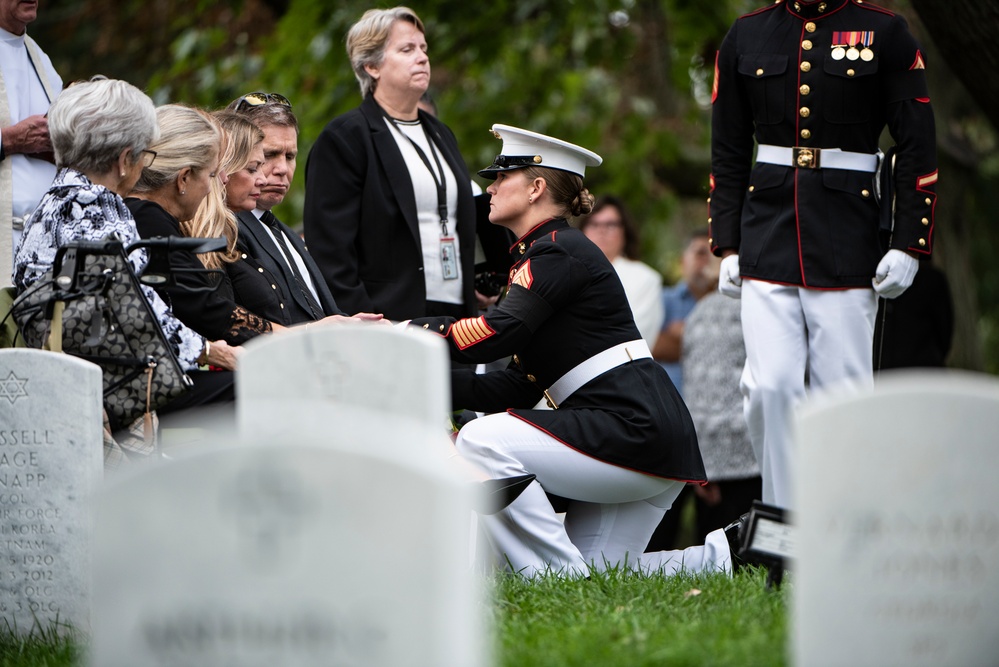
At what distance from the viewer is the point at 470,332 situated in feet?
17.1

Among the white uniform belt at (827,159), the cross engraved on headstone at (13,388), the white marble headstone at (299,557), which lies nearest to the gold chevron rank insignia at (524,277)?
the white uniform belt at (827,159)

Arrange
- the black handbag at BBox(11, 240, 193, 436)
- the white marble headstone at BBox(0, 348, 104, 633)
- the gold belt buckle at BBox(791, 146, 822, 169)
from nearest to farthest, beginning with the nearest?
the white marble headstone at BBox(0, 348, 104, 633), the black handbag at BBox(11, 240, 193, 436), the gold belt buckle at BBox(791, 146, 822, 169)

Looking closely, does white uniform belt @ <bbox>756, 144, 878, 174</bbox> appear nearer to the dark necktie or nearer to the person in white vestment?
the dark necktie

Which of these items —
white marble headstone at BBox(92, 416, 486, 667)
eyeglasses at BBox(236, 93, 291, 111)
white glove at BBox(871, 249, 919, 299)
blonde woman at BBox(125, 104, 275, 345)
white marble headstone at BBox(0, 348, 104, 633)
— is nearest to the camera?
white marble headstone at BBox(92, 416, 486, 667)

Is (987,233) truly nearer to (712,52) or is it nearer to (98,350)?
(712,52)

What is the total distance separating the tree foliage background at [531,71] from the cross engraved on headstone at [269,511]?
7.41 m

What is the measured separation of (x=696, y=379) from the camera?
852cm

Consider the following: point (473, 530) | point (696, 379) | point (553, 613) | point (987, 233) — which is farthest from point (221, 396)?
point (987, 233)

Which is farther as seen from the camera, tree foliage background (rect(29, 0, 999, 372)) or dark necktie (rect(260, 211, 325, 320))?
tree foliage background (rect(29, 0, 999, 372))

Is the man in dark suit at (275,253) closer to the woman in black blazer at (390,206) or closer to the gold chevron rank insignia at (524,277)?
the woman in black blazer at (390,206)

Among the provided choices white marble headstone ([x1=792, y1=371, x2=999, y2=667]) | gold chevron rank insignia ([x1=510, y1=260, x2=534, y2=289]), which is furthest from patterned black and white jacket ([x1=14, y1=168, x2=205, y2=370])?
white marble headstone ([x1=792, y1=371, x2=999, y2=667])

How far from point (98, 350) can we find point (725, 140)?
9.36 ft

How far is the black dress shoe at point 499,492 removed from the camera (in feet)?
16.6

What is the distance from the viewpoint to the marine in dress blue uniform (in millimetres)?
5559
